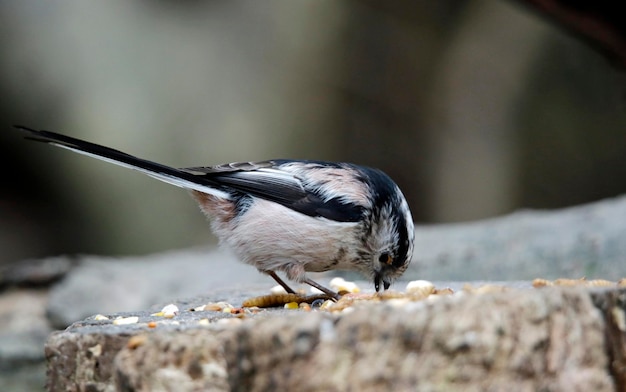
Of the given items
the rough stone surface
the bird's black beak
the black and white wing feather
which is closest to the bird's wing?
the black and white wing feather

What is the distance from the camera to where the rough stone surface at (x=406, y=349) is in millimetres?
2133

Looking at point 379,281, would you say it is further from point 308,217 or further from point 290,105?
point 290,105

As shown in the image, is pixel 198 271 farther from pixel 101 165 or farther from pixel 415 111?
pixel 415 111

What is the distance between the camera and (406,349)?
2.14 m

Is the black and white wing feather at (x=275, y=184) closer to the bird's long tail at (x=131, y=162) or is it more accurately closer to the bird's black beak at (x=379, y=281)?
the bird's long tail at (x=131, y=162)

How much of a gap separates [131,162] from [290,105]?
7192 millimetres

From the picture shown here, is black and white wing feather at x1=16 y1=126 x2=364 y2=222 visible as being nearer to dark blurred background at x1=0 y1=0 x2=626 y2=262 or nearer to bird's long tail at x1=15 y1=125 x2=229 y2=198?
bird's long tail at x1=15 y1=125 x2=229 y2=198

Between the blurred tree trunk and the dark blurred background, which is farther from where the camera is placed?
the blurred tree trunk

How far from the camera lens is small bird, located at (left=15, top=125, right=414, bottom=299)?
Result: 4.05 m

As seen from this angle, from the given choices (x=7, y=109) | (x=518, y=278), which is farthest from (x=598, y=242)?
(x=7, y=109)

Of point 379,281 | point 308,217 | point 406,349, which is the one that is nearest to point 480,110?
point 379,281

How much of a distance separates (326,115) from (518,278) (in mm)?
5967

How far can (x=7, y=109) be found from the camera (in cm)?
985

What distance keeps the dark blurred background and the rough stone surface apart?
7.61m
